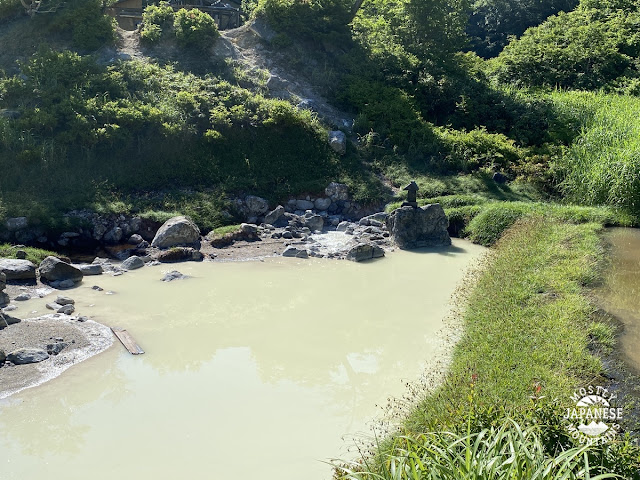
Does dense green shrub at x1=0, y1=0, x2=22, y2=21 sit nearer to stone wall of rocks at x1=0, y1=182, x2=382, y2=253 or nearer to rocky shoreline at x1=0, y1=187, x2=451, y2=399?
stone wall of rocks at x1=0, y1=182, x2=382, y2=253

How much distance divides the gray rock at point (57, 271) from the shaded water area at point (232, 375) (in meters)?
0.43

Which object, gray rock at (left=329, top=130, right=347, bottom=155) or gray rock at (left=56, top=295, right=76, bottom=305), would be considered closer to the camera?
gray rock at (left=56, top=295, right=76, bottom=305)

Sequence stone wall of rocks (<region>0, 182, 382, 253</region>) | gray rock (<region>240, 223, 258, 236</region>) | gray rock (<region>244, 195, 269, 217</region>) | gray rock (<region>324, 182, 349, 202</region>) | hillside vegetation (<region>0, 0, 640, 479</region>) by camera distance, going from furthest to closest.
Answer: gray rock (<region>324, 182, 349, 202</region>) → gray rock (<region>244, 195, 269, 217</region>) → gray rock (<region>240, 223, 258, 236</region>) → stone wall of rocks (<region>0, 182, 382, 253</region>) → hillside vegetation (<region>0, 0, 640, 479</region>)

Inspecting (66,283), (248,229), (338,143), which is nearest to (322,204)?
(338,143)

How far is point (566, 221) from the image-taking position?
1612cm

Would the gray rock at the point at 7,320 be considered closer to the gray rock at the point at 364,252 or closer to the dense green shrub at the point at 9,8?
the gray rock at the point at 364,252

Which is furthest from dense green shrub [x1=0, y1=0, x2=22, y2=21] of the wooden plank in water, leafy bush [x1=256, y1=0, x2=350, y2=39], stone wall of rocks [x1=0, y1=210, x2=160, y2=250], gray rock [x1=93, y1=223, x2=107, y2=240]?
the wooden plank in water

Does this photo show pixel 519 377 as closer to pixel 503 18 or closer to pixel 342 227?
pixel 342 227

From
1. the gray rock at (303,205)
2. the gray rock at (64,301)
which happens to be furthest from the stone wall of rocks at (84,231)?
the gray rock at (303,205)

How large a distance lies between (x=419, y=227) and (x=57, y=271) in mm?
8543

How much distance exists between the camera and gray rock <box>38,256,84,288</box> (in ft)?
45.1

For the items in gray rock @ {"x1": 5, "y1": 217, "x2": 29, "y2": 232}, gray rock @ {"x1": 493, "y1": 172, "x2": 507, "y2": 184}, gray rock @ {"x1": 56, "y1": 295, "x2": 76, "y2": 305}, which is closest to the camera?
gray rock @ {"x1": 56, "y1": 295, "x2": 76, "y2": 305}

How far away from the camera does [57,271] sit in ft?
45.1

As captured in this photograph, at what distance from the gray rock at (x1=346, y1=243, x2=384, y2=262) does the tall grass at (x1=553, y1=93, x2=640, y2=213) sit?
6.44 metres
